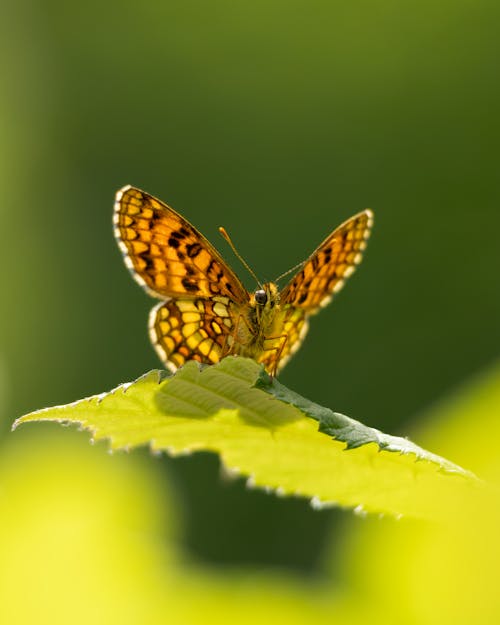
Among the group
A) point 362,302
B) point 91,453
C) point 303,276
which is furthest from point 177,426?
point 362,302

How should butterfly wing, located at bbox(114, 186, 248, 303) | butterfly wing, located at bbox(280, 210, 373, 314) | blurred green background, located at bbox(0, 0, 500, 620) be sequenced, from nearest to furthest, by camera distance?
1. butterfly wing, located at bbox(280, 210, 373, 314)
2. butterfly wing, located at bbox(114, 186, 248, 303)
3. blurred green background, located at bbox(0, 0, 500, 620)

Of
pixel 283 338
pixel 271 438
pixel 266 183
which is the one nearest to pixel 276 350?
pixel 283 338

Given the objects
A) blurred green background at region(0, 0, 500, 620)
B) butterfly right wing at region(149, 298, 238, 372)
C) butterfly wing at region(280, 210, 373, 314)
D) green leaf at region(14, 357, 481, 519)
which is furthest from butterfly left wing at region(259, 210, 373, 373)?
blurred green background at region(0, 0, 500, 620)

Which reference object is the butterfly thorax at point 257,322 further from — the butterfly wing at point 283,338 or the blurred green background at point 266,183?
the blurred green background at point 266,183

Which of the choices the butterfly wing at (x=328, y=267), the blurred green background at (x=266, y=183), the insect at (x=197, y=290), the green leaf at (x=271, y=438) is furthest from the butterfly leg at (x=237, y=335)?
the blurred green background at (x=266, y=183)

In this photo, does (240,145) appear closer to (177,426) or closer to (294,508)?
(294,508)

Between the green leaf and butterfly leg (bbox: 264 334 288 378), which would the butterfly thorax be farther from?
the green leaf

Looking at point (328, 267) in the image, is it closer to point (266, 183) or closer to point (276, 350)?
point (276, 350)
